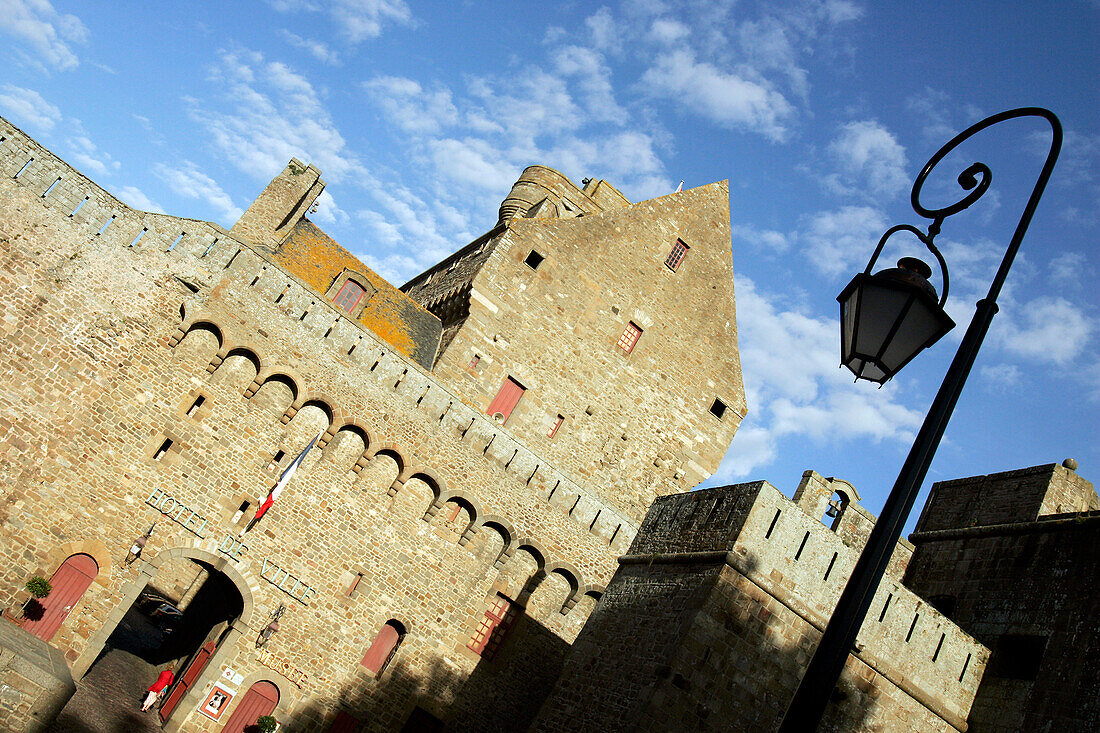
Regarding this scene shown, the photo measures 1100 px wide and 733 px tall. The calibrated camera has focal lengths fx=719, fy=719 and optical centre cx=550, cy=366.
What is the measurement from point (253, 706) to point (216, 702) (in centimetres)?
66

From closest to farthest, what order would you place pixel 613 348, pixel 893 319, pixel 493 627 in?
pixel 893 319, pixel 493 627, pixel 613 348

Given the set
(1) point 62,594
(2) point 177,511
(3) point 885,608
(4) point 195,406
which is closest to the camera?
(3) point 885,608

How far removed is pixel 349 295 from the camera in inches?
778

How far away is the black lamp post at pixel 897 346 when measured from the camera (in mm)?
3418

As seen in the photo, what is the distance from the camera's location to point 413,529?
15.3 meters

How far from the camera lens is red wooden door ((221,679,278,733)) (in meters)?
13.4

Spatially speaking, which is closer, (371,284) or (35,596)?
(35,596)

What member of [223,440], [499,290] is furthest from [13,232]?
[499,290]

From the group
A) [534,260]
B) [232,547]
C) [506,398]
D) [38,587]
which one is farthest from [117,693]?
[534,260]

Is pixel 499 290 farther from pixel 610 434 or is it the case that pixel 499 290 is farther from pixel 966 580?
pixel 966 580

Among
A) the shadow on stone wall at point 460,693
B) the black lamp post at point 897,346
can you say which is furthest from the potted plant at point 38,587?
the black lamp post at point 897,346

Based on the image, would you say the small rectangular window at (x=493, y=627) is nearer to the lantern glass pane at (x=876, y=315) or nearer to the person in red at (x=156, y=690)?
the person in red at (x=156, y=690)

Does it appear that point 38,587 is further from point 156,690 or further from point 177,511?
point 156,690

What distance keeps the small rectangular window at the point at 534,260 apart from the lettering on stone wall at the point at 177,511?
11.0 meters
